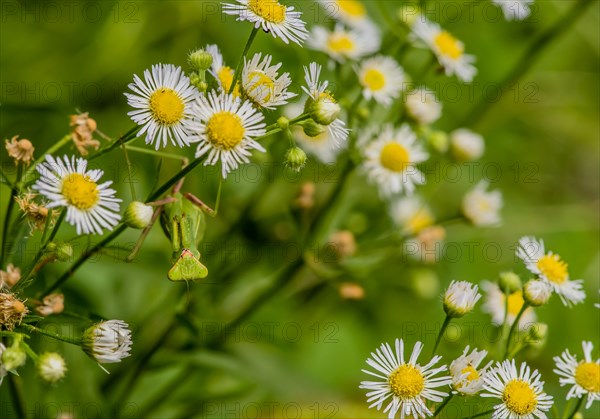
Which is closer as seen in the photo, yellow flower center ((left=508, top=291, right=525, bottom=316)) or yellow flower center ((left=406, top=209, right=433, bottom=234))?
yellow flower center ((left=508, top=291, right=525, bottom=316))

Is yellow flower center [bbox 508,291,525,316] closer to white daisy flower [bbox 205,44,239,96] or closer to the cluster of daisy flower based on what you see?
the cluster of daisy flower

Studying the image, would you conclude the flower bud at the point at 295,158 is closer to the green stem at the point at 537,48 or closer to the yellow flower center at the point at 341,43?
the yellow flower center at the point at 341,43

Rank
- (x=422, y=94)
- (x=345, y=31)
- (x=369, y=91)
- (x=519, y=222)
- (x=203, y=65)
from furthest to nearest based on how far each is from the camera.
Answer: (x=519, y=222) < (x=345, y=31) < (x=422, y=94) < (x=369, y=91) < (x=203, y=65)

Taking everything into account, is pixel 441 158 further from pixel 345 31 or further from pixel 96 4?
pixel 96 4

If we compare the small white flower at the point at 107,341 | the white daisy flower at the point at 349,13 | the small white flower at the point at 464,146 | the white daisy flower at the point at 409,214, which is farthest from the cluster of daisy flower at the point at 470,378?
the white daisy flower at the point at 349,13

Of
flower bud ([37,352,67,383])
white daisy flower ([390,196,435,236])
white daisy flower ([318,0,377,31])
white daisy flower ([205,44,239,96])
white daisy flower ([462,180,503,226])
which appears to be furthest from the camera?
white daisy flower ([390,196,435,236])

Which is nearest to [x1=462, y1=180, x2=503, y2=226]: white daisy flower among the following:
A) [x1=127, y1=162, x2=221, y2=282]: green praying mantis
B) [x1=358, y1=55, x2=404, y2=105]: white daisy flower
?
[x1=358, y1=55, x2=404, y2=105]: white daisy flower

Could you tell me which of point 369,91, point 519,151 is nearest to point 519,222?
point 519,151

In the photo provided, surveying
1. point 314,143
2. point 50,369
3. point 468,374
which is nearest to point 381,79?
point 314,143
